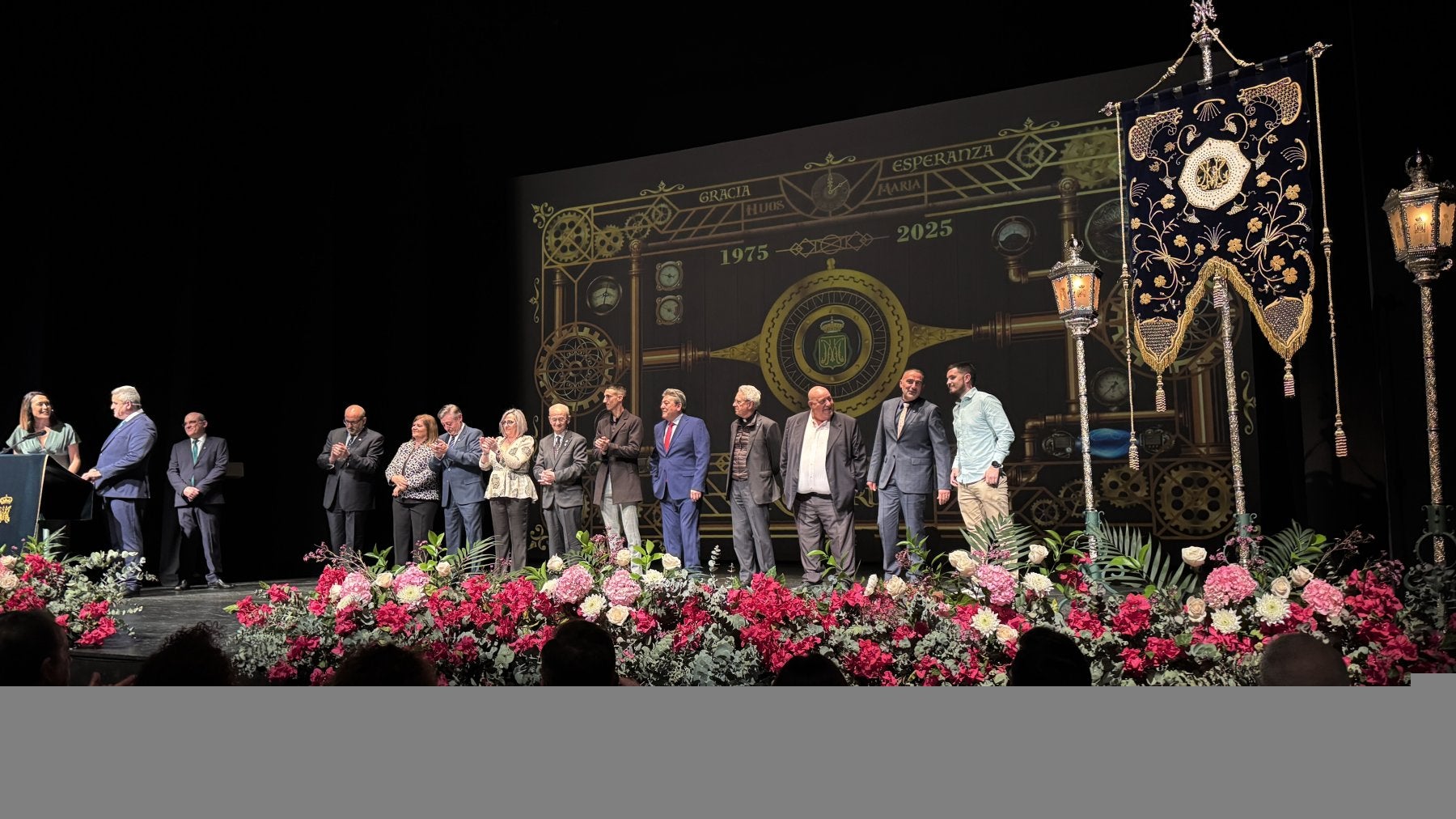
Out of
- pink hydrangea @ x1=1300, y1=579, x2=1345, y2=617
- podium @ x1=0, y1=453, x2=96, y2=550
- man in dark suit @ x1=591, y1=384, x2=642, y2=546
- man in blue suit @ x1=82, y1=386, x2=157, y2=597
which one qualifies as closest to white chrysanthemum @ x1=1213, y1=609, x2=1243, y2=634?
pink hydrangea @ x1=1300, y1=579, x2=1345, y2=617

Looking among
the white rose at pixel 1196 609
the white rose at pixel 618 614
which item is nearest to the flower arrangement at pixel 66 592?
the white rose at pixel 618 614

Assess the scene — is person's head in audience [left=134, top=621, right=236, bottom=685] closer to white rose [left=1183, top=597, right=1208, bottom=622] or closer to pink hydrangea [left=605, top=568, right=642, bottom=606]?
pink hydrangea [left=605, top=568, right=642, bottom=606]

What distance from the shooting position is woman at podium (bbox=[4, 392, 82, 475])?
7.13 meters

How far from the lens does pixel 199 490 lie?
7.85 meters

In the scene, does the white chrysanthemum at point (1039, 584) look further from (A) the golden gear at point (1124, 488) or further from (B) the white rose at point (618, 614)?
(A) the golden gear at point (1124, 488)

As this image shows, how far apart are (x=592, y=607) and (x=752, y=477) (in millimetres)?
3542

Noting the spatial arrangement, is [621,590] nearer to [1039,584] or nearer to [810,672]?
[1039,584]

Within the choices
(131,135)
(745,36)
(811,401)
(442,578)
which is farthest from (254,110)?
(442,578)

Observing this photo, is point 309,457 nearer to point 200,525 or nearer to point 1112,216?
point 200,525

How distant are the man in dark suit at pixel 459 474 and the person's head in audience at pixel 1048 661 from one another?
6177 mm

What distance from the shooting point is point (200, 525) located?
7957mm

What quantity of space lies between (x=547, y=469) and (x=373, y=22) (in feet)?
13.2

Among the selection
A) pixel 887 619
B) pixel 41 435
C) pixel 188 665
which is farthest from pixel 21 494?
pixel 887 619

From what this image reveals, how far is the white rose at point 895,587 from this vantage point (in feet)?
10.9
